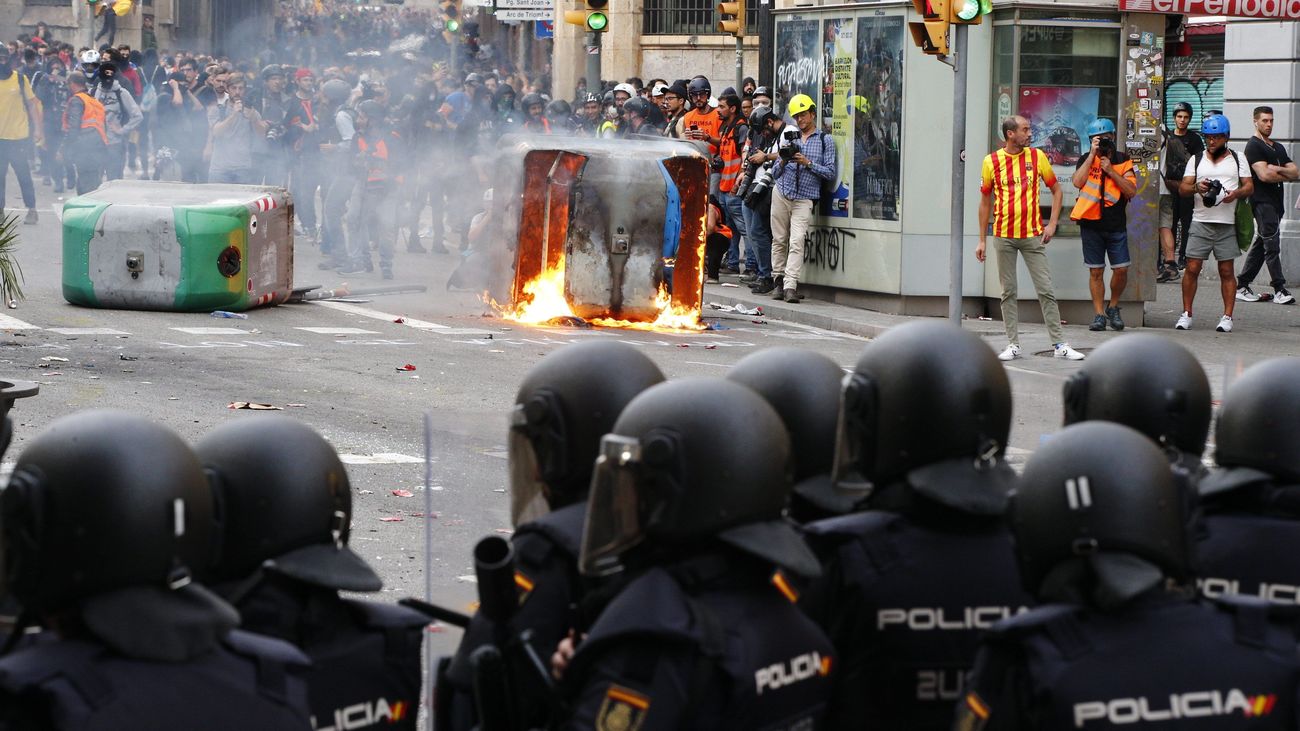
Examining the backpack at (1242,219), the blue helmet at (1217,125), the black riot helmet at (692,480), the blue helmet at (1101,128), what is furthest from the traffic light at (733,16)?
the black riot helmet at (692,480)

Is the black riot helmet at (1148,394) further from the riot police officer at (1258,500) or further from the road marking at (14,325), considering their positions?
the road marking at (14,325)

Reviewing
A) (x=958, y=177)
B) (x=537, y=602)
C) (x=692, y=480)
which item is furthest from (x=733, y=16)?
(x=692, y=480)

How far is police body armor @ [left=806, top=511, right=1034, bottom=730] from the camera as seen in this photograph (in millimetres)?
3291

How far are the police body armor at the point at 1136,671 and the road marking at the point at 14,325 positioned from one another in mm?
11750

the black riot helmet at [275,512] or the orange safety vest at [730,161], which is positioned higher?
the orange safety vest at [730,161]

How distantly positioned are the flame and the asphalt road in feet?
0.69

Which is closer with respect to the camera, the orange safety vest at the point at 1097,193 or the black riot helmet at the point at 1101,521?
the black riot helmet at the point at 1101,521

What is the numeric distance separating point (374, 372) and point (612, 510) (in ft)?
30.1

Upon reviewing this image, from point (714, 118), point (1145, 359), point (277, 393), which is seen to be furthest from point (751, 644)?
point (714, 118)

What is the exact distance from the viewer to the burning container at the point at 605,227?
14.4 metres

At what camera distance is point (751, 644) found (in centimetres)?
284

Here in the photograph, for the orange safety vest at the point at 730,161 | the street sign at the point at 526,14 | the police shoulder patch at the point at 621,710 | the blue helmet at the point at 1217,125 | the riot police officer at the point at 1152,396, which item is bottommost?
the police shoulder patch at the point at 621,710

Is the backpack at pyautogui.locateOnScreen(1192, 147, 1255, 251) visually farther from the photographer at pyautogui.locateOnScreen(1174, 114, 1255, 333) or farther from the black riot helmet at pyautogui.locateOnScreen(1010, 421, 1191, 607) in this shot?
the black riot helmet at pyautogui.locateOnScreen(1010, 421, 1191, 607)

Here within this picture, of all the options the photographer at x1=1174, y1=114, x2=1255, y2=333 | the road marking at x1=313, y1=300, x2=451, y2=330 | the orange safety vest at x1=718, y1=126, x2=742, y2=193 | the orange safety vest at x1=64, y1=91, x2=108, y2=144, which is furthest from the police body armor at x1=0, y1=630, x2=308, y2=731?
the orange safety vest at x1=64, y1=91, x2=108, y2=144
